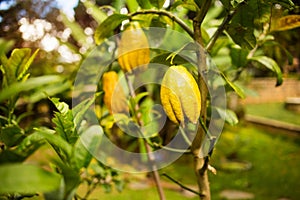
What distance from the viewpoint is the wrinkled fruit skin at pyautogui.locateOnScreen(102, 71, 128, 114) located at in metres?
0.65

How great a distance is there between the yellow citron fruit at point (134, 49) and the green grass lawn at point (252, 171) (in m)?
0.87

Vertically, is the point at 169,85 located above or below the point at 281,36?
above

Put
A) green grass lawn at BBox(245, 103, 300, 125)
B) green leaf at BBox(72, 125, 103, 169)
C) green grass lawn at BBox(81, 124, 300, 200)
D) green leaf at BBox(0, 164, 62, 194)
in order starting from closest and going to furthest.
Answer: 1. green leaf at BBox(0, 164, 62, 194)
2. green leaf at BBox(72, 125, 103, 169)
3. green grass lawn at BBox(81, 124, 300, 200)
4. green grass lawn at BBox(245, 103, 300, 125)

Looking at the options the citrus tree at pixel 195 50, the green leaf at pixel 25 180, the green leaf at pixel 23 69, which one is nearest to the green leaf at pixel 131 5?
the citrus tree at pixel 195 50

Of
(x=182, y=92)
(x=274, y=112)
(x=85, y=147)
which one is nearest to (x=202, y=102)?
(x=182, y=92)

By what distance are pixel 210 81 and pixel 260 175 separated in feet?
5.46

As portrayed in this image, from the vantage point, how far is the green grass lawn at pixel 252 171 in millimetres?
1684

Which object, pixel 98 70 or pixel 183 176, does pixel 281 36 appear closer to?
pixel 98 70

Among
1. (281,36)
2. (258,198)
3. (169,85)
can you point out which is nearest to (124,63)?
(169,85)

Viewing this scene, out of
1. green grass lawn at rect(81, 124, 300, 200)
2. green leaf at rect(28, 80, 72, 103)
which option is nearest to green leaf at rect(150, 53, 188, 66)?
green leaf at rect(28, 80, 72, 103)

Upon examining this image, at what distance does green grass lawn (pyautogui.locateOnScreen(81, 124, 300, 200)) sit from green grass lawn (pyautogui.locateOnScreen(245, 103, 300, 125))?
0.73 meters

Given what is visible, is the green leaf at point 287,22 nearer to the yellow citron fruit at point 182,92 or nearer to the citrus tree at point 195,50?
the citrus tree at point 195,50

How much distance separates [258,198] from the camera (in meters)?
1.65

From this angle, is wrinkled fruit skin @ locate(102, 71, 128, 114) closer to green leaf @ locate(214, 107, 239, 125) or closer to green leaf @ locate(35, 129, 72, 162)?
green leaf @ locate(214, 107, 239, 125)
